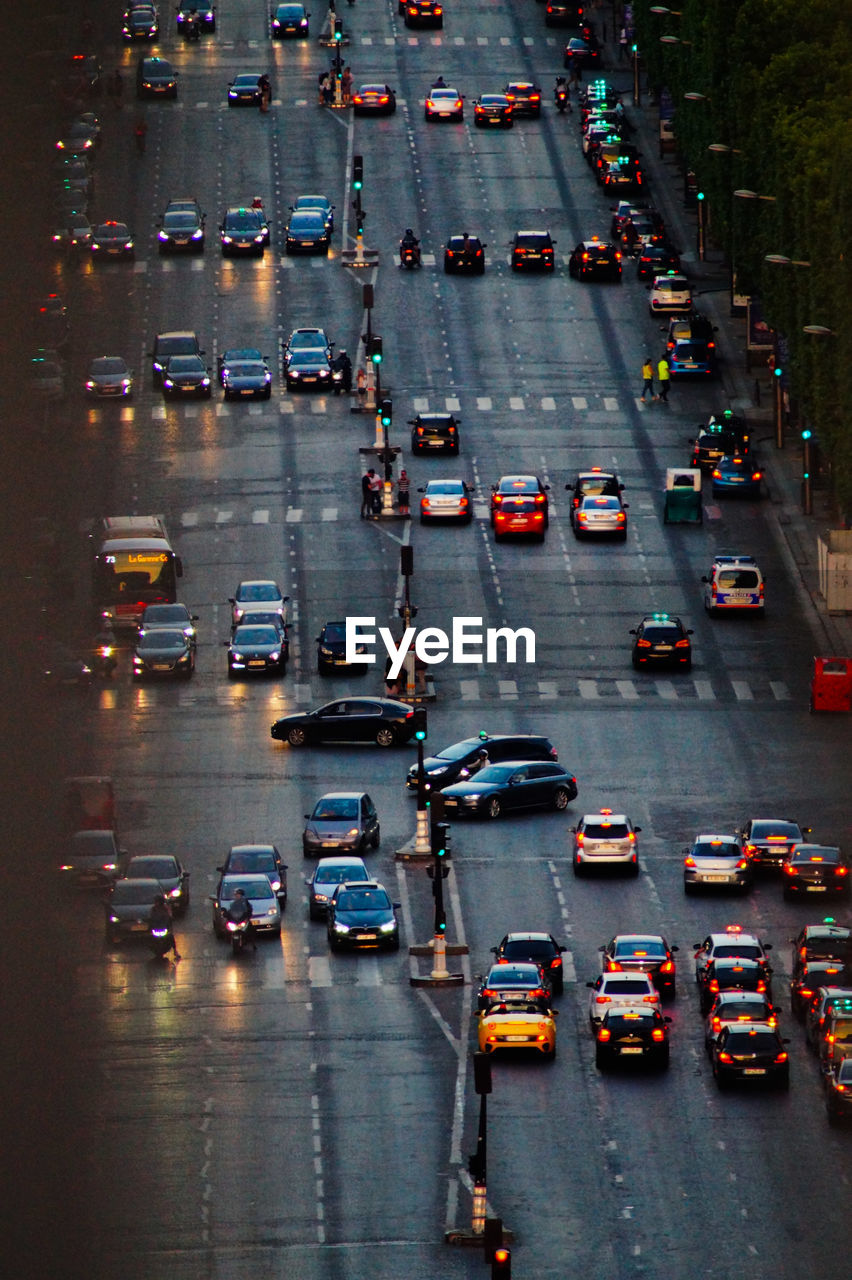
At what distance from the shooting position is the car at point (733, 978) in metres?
75.1

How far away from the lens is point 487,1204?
63.7 metres

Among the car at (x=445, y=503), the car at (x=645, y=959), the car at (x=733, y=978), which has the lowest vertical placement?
the car at (x=445, y=503)

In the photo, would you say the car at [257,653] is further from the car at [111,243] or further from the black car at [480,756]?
the car at [111,243]

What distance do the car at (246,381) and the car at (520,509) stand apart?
17.0m

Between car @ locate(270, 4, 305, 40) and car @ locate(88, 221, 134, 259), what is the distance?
34146 mm

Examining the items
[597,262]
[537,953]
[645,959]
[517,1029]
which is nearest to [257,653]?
[537,953]

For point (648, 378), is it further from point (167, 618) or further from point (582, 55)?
point (582, 55)

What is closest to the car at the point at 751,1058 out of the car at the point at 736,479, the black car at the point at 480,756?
the black car at the point at 480,756

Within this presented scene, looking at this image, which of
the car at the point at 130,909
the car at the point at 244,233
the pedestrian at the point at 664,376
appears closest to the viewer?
the car at the point at 130,909

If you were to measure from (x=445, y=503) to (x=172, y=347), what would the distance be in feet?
65.4

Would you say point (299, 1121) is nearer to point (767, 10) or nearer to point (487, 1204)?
point (487, 1204)

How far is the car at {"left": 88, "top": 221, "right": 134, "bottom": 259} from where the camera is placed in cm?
15000

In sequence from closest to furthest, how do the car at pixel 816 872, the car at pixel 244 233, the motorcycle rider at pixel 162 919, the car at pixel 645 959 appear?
the car at pixel 645 959 → the motorcycle rider at pixel 162 919 → the car at pixel 816 872 → the car at pixel 244 233

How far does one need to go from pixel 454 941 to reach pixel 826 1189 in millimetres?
18672
